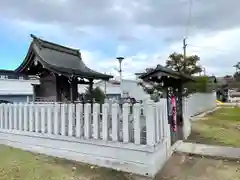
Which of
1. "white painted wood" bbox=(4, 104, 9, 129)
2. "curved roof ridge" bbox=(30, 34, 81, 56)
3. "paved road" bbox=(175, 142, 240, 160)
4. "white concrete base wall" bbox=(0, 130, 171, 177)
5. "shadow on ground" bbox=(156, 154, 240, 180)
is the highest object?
"curved roof ridge" bbox=(30, 34, 81, 56)

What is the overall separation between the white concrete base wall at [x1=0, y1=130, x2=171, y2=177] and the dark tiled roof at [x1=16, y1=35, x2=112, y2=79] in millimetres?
2419

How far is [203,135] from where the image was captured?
9141 mm

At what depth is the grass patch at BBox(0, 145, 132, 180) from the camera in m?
4.89

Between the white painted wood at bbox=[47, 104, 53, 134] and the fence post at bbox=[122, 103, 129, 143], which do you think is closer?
the fence post at bbox=[122, 103, 129, 143]

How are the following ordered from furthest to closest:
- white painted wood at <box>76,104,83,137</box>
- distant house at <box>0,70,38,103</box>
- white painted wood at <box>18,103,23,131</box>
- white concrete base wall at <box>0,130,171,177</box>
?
distant house at <box>0,70,38,103</box> < white painted wood at <box>18,103,23,131</box> < white painted wood at <box>76,104,83,137</box> < white concrete base wall at <box>0,130,171,177</box>

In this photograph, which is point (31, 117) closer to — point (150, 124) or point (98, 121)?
point (98, 121)

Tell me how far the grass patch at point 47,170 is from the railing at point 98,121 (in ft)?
2.19

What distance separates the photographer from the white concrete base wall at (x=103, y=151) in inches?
197

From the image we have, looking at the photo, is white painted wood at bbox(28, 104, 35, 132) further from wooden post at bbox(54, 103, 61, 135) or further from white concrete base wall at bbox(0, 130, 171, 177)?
wooden post at bbox(54, 103, 61, 135)

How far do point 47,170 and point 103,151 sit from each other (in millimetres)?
1248

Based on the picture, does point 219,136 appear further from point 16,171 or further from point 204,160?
point 16,171

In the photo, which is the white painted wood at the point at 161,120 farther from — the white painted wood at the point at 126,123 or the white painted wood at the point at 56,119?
the white painted wood at the point at 56,119

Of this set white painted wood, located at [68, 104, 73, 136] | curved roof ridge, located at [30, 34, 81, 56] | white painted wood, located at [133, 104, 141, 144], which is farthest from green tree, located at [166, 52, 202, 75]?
white painted wood, located at [133, 104, 141, 144]

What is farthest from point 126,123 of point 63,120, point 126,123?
point 63,120
